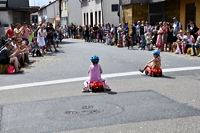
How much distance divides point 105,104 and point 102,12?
3763cm

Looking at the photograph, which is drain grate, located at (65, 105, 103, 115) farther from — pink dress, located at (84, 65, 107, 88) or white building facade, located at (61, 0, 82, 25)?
white building facade, located at (61, 0, 82, 25)

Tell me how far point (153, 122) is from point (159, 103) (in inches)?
56.8

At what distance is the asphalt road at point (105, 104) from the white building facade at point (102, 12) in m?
29.0

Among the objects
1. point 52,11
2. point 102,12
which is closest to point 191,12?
point 102,12

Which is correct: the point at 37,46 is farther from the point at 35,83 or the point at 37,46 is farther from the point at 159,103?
the point at 159,103

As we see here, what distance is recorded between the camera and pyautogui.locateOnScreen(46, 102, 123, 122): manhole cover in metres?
6.43


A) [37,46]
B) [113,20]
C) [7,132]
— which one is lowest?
[7,132]

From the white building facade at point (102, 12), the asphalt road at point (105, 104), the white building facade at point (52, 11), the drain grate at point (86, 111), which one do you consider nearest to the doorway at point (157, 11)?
the white building facade at point (102, 12)

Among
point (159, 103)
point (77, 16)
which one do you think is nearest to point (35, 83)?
point (159, 103)

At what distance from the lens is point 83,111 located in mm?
6859

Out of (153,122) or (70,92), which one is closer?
(153,122)

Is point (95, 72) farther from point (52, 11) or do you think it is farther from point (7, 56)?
point (52, 11)

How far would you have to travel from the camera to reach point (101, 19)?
45094 mm

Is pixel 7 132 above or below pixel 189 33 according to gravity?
below
